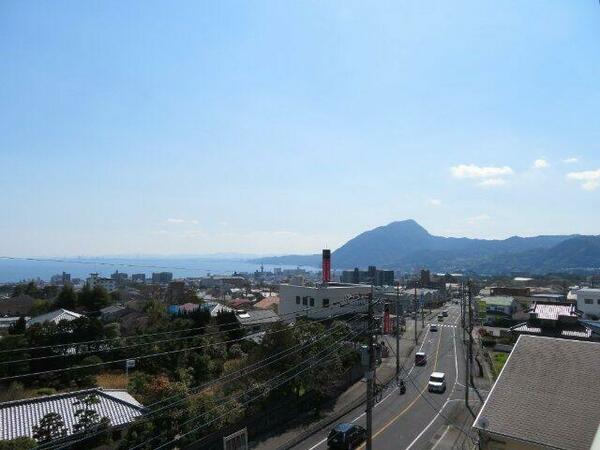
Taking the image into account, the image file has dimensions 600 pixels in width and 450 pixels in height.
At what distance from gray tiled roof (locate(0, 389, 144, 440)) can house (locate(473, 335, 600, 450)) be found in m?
13.3

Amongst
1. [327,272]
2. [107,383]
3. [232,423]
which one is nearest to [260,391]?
[232,423]

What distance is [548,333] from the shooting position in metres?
31.5

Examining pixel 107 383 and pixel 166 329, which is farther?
pixel 166 329

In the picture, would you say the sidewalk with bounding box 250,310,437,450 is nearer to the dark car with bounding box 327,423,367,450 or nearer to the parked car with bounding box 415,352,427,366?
the parked car with bounding box 415,352,427,366

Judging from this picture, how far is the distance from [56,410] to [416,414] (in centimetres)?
1688

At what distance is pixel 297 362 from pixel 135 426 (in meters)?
8.62

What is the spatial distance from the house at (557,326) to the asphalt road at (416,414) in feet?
19.8

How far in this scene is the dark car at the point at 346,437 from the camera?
17.5 meters

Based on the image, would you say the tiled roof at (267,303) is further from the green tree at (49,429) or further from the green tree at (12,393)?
the green tree at (49,429)

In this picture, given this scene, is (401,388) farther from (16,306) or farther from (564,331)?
(16,306)

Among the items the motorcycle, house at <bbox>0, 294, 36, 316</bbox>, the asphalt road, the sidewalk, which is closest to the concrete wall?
the asphalt road

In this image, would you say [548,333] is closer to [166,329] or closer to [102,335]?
[166,329]

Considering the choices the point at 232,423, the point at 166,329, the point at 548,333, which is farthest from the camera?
the point at 166,329

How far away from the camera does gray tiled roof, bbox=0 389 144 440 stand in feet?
51.8
